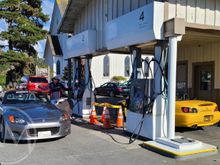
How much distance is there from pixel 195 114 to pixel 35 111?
15.1ft

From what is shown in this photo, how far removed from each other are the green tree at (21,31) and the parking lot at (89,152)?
2487 centimetres

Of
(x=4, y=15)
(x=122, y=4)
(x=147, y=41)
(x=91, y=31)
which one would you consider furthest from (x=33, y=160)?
(x=4, y=15)

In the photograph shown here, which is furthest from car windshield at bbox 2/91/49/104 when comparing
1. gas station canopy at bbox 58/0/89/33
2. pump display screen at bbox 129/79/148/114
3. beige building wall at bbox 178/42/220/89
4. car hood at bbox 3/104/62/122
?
beige building wall at bbox 178/42/220/89

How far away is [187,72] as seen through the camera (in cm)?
1303

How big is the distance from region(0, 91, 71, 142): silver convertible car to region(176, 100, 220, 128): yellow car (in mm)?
3355

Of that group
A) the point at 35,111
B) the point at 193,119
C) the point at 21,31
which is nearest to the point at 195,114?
the point at 193,119

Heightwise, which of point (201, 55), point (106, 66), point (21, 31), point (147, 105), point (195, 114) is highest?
point (21, 31)

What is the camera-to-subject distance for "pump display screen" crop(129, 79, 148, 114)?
26.8ft

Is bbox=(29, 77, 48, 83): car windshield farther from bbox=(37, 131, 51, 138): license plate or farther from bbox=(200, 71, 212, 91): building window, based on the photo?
bbox=(37, 131, 51, 138): license plate

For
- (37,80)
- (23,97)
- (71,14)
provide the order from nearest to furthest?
(23,97) < (71,14) < (37,80)

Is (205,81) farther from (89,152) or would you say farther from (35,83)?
(35,83)

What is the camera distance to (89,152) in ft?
22.2

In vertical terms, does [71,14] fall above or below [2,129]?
above

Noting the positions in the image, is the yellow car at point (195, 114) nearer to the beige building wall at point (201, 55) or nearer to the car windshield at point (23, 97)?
the beige building wall at point (201, 55)
